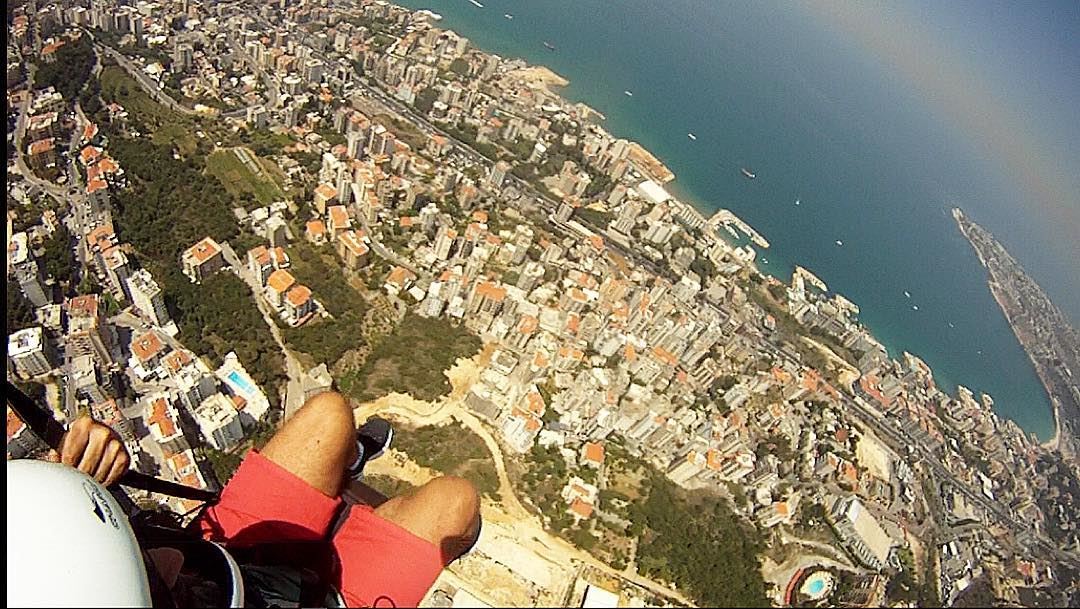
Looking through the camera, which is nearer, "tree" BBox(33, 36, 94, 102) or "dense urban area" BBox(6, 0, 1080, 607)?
"dense urban area" BBox(6, 0, 1080, 607)

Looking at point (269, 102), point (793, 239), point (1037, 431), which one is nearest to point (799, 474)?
point (1037, 431)

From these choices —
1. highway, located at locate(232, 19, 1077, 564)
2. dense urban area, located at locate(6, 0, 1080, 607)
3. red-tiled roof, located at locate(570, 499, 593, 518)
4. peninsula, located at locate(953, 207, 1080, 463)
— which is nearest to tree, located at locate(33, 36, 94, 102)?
dense urban area, located at locate(6, 0, 1080, 607)

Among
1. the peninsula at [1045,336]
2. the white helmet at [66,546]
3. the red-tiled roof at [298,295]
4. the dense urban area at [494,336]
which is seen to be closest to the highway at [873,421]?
the dense urban area at [494,336]

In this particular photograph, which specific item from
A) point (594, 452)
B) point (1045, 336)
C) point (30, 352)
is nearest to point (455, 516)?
point (594, 452)

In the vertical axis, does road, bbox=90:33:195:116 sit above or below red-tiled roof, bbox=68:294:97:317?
above

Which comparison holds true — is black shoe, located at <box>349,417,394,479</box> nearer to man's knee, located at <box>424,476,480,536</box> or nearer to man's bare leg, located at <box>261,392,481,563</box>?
man's bare leg, located at <box>261,392,481,563</box>

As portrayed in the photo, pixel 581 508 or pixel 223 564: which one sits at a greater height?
pixel 223 564

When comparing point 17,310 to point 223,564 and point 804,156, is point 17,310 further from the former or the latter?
point 804,156
